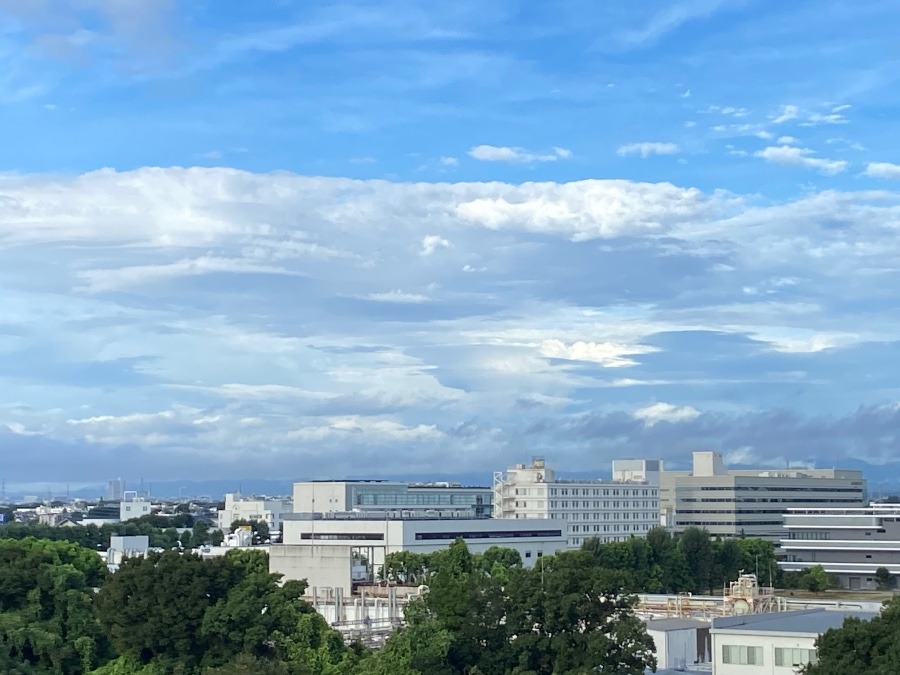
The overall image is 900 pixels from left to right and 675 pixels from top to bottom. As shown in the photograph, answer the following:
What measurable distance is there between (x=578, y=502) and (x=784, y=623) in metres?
86.6

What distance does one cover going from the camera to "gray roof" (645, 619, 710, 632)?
51803 millimetres

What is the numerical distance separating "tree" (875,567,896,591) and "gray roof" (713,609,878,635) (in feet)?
226

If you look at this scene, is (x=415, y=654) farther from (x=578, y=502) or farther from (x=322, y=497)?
(x=322, y=497)

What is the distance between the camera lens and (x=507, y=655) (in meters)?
39.5

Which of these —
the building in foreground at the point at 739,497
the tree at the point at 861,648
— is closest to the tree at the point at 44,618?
the tree at the point at 861,648

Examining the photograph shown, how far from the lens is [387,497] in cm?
13800

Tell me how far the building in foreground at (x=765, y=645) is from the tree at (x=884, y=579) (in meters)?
71.7

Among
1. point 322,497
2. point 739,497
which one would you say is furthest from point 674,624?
point 739,497

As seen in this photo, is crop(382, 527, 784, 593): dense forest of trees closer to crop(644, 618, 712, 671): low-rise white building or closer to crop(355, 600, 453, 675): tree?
crop(644, 618, 712, 671): low-rise white building

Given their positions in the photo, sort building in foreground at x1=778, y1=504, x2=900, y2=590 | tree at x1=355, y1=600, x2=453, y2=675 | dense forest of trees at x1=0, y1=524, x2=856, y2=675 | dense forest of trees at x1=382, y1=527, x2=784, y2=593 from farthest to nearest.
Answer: building in foreground at x1=778, y1=504, x2=900, y2=590, dense forest of trees at x1=382, y1=527, x2=784, y2=593, dense forest of trees at x1=0, y1=524, x2=856, y2=675, tree at x1=355, y1=600, x2=453, y2=675

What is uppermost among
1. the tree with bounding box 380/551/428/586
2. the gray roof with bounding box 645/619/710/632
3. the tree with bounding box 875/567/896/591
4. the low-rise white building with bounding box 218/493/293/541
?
the low-rise white building with bounding box 218/493/293/541

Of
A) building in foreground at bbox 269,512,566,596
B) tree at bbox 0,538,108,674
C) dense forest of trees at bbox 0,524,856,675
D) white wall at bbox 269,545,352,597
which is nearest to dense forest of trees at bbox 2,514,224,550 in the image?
building in foreground at bbox 269,512,566,596

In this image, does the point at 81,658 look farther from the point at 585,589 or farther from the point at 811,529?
the point at 811,529

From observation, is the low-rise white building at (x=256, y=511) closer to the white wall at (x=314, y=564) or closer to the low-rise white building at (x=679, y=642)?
the white wall at (x=314, y=564)
